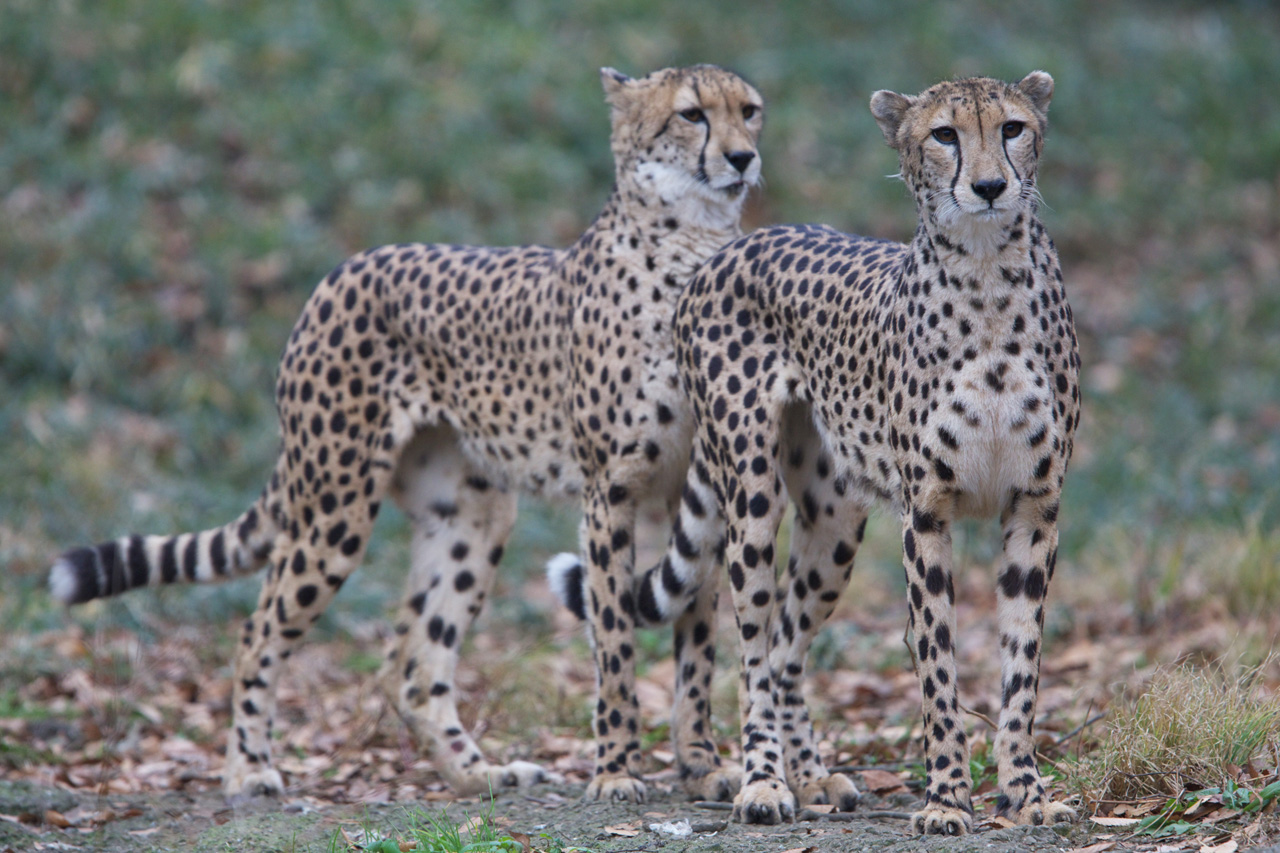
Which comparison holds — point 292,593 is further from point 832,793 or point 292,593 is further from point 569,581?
point 832,793

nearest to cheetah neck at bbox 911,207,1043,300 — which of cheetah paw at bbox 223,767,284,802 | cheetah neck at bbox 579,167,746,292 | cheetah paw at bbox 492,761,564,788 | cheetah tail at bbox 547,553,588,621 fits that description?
cheetah neck at bbox 579,167,746,292

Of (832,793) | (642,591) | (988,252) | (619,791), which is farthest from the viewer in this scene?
(642,591)

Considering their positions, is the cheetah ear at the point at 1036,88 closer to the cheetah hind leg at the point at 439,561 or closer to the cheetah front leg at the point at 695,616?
the cheetah front leg at the point at 695,616

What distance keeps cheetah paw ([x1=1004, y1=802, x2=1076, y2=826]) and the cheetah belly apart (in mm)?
775

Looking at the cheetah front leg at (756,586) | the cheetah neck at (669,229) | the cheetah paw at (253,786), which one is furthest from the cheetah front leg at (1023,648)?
the cheetah paw at (253,786)

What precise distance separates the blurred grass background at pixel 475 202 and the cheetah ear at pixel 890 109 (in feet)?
9.91

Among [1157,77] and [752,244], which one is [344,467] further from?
Answer: [1157,77]

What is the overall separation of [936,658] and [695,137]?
75.3 inches

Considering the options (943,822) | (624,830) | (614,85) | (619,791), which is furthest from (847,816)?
(614,85)

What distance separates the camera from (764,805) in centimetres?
391

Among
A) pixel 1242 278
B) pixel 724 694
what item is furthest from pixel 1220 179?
pixel 724 694

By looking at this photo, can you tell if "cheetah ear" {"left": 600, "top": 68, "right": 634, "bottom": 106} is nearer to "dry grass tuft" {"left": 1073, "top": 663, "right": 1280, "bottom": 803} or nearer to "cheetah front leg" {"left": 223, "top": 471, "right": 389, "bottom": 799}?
"cheetah front leg" {"left": 223, "top": 471, "right": 389, "bottom": 799}

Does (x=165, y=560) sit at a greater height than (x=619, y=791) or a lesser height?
greater

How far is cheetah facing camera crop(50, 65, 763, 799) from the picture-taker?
4.60 meters
